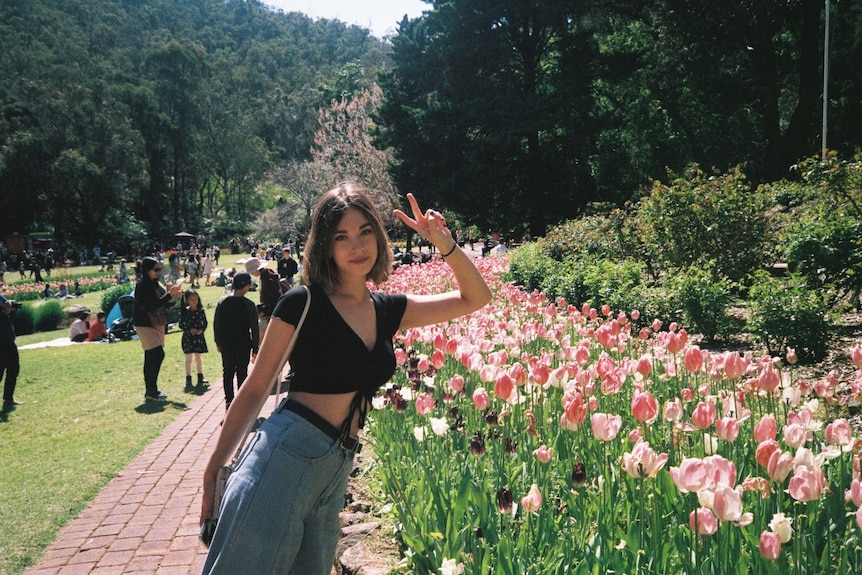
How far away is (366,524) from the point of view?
11.2 feet

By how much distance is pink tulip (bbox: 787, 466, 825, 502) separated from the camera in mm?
1822

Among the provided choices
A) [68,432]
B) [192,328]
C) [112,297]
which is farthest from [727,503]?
[112,297]

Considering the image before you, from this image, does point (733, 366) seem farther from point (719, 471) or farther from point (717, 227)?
point (717, 227)

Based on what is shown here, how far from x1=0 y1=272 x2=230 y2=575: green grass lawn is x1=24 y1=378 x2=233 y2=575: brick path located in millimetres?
133

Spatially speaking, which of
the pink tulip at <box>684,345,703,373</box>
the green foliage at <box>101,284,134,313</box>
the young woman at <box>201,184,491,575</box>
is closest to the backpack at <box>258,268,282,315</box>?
the pink tulip at <box>684,345,703,373</box>

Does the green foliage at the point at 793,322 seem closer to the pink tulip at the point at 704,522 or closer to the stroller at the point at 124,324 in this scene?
the pink tulip at the point at 704,522

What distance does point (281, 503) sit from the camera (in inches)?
68.4

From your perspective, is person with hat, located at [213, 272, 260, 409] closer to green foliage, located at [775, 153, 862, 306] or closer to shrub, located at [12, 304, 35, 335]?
green foliage, located at [775, 153, 862, 306]

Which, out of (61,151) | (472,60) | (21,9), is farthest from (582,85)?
(21,9)

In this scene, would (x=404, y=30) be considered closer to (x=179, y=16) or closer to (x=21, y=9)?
(x=21, y=9)

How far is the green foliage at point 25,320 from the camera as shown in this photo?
18.1 m

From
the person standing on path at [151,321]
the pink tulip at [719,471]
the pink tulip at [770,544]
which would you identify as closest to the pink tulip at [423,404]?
the pink tulip at [719,471]

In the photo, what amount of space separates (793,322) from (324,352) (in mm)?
5088

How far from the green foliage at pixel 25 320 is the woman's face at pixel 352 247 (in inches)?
753
